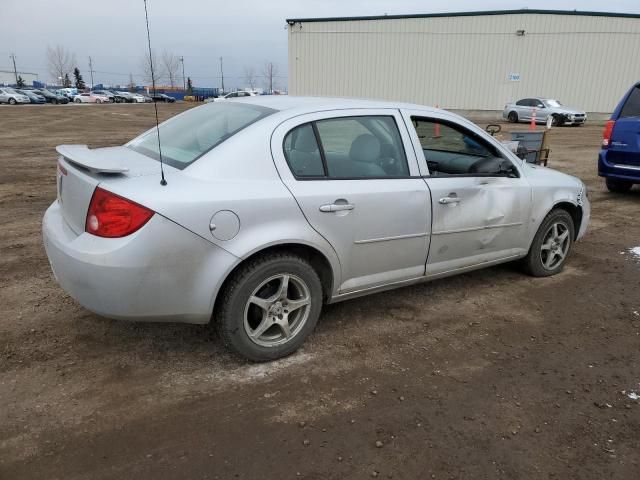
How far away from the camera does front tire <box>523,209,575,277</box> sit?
468cm

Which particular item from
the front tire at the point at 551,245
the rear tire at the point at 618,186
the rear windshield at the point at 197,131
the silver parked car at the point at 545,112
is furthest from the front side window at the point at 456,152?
the silver parked car at the point at 545,112

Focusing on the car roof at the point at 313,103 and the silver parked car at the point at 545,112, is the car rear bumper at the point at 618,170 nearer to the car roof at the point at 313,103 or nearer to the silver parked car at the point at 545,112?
the car roof at the point at 313,103

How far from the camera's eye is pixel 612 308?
4266 millimetres

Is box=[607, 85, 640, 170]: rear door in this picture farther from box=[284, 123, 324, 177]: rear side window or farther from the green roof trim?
the green roof trim

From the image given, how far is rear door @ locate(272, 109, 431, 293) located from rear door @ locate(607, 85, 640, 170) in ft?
18.1

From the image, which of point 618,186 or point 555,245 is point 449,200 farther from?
point 618,186

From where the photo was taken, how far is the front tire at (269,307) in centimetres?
302

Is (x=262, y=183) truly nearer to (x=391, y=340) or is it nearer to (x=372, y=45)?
(x=391, y=340)

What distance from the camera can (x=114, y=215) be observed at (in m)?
2.74

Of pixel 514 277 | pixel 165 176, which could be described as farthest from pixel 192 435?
pixel 514 277

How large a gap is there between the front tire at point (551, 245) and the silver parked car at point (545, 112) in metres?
23.8

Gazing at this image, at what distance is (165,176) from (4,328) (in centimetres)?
176

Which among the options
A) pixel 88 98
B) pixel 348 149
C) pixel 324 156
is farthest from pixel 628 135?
pixel 88 98

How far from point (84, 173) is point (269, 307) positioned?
1335 mm
